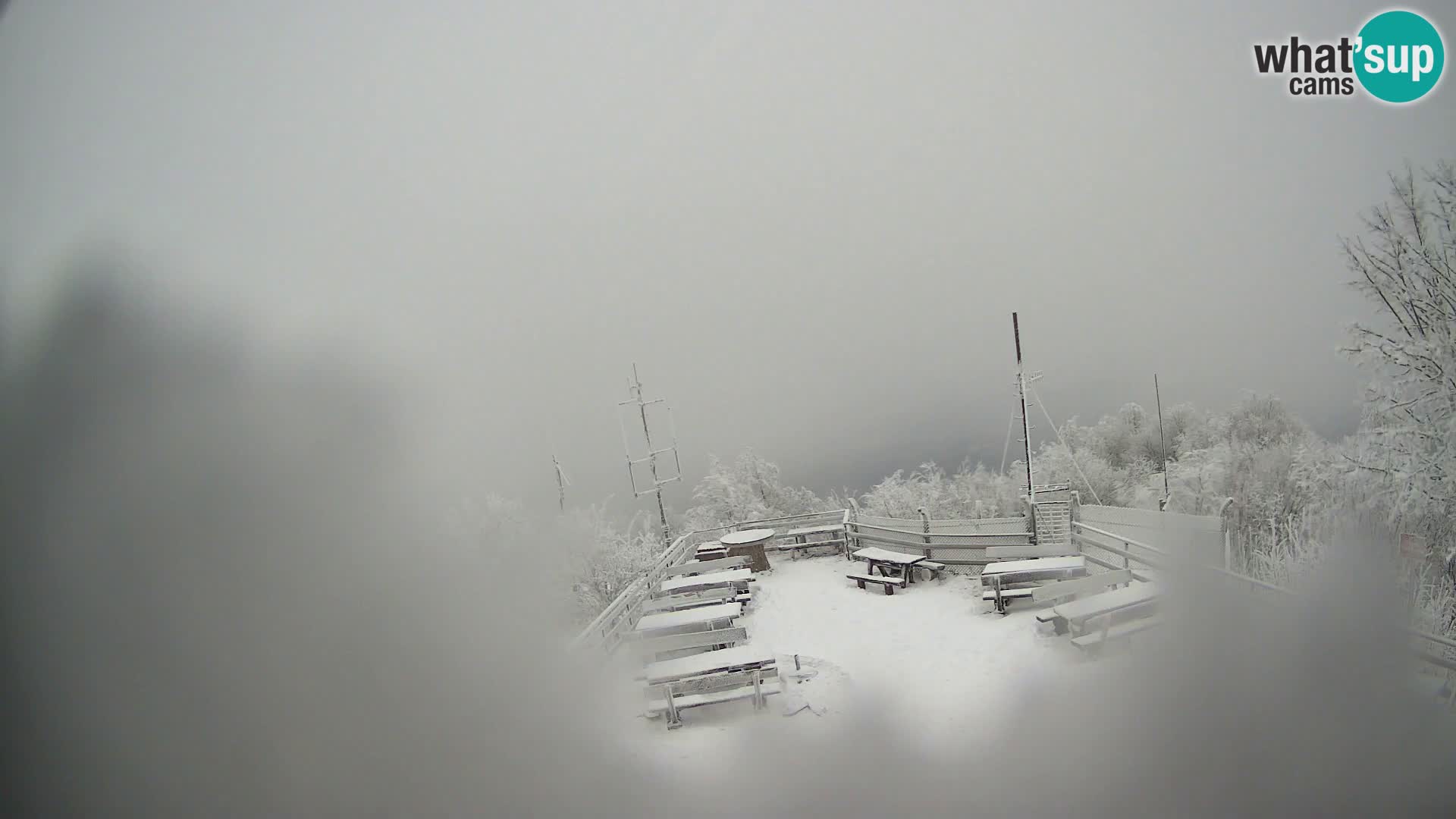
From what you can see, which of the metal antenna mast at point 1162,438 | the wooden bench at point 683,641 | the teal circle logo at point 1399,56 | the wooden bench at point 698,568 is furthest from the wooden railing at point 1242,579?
the teal circle logo at point 1399,56

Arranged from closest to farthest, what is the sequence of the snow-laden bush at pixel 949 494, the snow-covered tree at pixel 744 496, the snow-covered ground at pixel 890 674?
the snow-covered ground at pixel 890 674
the snow-covered tree at pixel 744 496
the snow-laden bush at pixel 949 494

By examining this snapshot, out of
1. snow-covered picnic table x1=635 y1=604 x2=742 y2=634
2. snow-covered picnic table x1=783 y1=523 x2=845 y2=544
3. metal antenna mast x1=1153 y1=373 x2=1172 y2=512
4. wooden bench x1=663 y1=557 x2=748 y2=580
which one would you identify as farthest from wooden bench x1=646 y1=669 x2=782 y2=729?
metal antenna mast x1=1153 y1=373 x2=1172 y2=512

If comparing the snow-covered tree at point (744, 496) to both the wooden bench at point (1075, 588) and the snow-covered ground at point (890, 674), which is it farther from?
the wooden bench at point (1075, 588)

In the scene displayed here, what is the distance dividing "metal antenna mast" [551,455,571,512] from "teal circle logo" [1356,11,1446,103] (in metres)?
3.57

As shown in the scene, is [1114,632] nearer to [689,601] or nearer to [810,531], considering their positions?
[689,601]

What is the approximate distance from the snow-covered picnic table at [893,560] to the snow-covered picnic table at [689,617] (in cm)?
83

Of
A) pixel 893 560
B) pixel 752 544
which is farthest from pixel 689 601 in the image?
pixel 893 560

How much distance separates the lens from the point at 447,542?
1729 mm

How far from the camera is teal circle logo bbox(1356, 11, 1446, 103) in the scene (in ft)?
6.95

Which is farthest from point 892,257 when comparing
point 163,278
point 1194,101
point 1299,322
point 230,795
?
point 230,795

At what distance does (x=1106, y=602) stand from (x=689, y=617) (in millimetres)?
1644

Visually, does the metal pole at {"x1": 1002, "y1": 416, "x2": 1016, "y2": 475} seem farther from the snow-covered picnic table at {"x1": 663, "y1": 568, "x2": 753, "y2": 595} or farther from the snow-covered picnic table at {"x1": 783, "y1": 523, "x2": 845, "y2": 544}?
the snow-covered picnic table at {"x1": 663, "y1": 568, "x2": 753, "y2": 595}

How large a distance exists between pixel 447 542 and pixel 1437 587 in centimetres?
366

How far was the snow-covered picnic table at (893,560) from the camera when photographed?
2.76m
